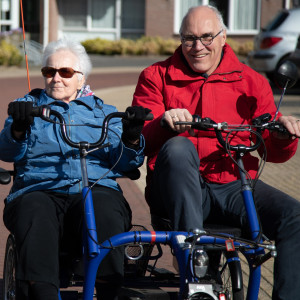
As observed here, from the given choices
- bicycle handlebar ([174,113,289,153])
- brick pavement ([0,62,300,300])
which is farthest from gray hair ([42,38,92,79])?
brick pavement ([0,62,300,300])

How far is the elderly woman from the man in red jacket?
21 cm

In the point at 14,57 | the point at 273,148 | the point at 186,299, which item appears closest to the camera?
the point at 186,299

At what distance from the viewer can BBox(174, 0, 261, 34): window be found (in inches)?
1356

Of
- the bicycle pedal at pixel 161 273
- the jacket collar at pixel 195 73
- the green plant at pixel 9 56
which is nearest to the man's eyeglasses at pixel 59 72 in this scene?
the jacket collar at pixel 195 73

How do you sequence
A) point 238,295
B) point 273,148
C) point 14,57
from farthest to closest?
1. point 14,57
2. point 273,148
3. point 238,295

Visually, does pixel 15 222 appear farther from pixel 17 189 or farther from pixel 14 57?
pixel 14 57

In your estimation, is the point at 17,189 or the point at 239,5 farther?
the point at 239,5

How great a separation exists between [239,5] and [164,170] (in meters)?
32.3

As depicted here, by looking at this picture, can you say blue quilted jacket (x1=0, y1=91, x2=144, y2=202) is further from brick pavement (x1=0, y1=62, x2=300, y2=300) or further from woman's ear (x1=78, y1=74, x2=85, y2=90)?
brick pavement (x1=0, y1=62, x2=300, y2=300)

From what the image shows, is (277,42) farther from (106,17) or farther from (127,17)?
(106,17)

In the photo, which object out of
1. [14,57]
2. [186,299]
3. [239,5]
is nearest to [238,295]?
[186,299]

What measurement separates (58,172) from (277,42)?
13240 mm

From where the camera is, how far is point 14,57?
891 inches

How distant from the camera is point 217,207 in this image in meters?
3.84
